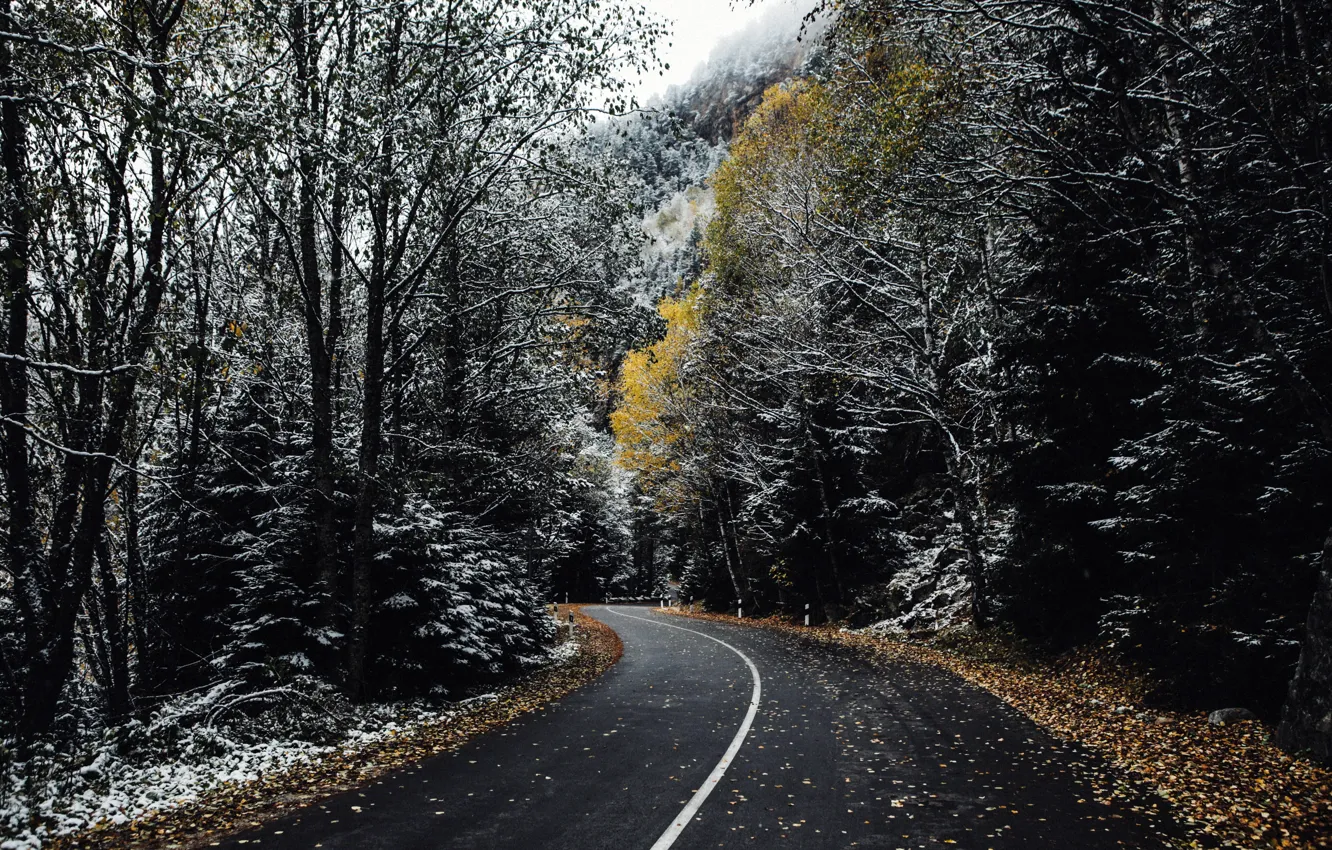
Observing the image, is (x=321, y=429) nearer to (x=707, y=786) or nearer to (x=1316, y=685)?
(x=707, y=786)

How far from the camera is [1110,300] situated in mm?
11047

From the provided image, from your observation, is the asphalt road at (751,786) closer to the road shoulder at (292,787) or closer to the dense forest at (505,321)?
the road shoulder at (292,787)

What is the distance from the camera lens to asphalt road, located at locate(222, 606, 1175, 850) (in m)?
5.02

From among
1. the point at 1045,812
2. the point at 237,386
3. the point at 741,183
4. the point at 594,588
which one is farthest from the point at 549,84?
the point at 594,588

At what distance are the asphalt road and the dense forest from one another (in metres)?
2.62

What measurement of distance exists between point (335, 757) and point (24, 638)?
3424 mm

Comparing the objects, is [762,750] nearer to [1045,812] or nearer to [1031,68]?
[1045,812]

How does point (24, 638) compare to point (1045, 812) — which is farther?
point (24, 638)

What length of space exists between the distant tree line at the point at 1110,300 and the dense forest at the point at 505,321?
68mm

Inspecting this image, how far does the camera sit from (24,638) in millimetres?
7492

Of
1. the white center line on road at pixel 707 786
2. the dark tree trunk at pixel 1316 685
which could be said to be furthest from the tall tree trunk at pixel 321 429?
the dark tree trunk at pixel 1316 685

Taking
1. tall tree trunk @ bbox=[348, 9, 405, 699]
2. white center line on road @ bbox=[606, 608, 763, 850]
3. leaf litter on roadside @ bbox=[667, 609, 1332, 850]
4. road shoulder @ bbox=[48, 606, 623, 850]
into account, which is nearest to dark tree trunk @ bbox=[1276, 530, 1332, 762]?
leaf litter on roadside @ bbox=[667, 609, 1332, 850]

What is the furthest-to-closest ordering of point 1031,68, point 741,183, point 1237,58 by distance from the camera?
1. point 741,183
2. point 1031,68
3. point 1237,58

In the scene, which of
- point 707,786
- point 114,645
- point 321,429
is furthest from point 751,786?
point 321,429
